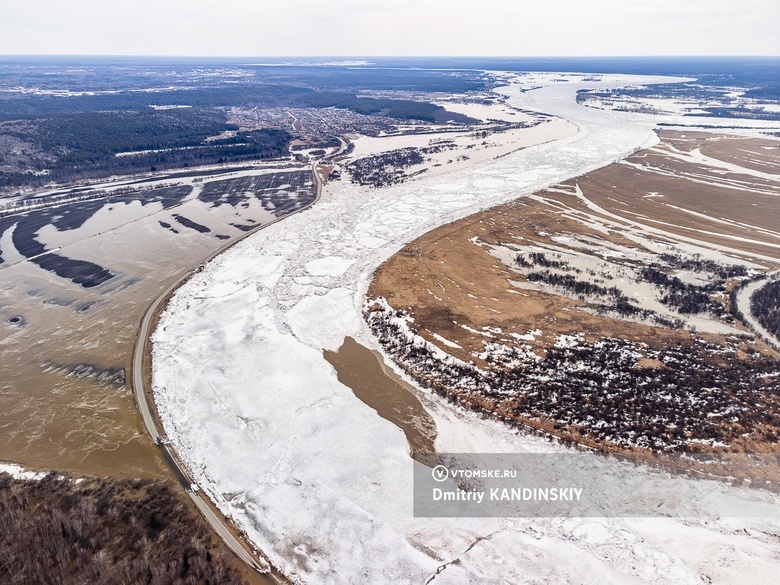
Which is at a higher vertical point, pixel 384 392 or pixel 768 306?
pixel 768 306

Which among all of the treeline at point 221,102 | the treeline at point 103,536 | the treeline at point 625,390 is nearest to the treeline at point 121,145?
the treeline at point 221,102

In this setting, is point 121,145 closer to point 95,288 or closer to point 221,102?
point 95,288

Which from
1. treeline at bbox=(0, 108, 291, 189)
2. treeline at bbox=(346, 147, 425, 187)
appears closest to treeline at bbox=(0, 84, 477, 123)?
treeline at bbox=(0, 108, 291, 189)

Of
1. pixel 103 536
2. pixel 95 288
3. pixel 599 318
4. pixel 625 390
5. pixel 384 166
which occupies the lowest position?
pixel 103 536

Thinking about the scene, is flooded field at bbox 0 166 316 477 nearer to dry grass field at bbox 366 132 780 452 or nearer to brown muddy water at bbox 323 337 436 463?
brown muddy water at bbox 323 337 436 463

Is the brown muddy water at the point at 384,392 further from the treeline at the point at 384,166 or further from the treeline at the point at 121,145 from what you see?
the treeline at the point at 121,145

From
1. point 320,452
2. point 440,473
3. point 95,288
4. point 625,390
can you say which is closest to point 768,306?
point 625,390

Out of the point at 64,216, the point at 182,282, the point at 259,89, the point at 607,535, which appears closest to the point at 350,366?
the point at 607,535

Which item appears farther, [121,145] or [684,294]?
[121,145]
